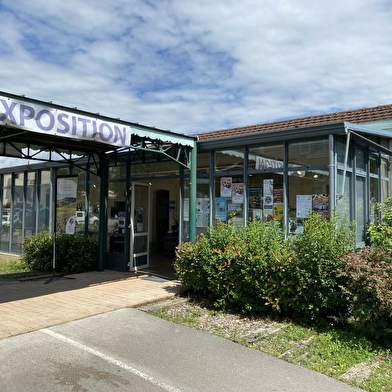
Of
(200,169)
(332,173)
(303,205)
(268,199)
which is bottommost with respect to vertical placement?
(303,205)

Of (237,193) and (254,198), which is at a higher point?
(237,193)

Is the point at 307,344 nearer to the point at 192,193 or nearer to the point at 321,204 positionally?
the point at 321,204

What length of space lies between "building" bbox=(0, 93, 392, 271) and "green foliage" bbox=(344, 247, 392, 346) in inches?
75.3

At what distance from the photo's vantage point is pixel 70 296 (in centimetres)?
709

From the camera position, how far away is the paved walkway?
5.54m

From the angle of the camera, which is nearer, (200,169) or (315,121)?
(200,169)

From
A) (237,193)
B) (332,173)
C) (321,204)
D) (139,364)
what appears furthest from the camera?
(237,193)

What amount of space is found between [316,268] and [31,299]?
486cm

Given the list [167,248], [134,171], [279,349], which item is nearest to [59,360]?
[279,349]

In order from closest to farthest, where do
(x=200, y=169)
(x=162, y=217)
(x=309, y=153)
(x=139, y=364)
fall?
1. (x=139, y=364)
2. (x=309, y=153)
3. (x=200, y=169)
4. (x=162, y=217)

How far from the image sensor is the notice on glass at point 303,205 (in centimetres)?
723

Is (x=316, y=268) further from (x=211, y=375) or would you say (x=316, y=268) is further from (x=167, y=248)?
(x=167, y=248)

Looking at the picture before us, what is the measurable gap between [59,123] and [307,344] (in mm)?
4696

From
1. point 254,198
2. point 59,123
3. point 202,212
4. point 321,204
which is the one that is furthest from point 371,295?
point 59,123
